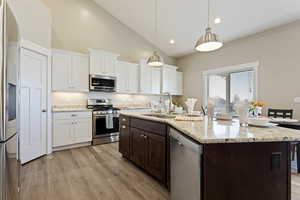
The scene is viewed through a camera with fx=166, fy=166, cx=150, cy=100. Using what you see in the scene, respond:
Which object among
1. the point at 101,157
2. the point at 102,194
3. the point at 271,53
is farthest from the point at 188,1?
the point at 102,194

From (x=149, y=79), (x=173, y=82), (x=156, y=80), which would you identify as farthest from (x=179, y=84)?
(x=149, y=79)

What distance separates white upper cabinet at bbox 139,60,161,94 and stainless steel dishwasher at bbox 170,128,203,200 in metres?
4.04

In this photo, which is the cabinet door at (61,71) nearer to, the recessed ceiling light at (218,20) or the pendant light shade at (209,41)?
the pendant light shade at (209,41)

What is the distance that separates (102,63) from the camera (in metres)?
4.73

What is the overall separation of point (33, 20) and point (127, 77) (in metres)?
2.77

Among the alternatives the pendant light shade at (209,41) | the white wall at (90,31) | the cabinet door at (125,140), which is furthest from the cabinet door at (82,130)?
the pendant light shade at (209,41)

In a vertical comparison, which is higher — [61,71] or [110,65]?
[110,65]

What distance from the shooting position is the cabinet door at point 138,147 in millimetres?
2582

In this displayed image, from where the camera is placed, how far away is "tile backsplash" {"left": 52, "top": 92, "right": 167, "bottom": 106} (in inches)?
176

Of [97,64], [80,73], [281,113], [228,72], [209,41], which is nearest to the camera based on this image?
[209,41]

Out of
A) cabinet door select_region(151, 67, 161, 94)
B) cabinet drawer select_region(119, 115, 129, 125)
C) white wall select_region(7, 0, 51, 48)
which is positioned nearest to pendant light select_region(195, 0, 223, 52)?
cabinet drawer select_region(119, 115, 129, 125)

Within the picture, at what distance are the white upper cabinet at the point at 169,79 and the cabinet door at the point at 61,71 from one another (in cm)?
327

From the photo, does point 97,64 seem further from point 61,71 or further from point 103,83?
point 61,71

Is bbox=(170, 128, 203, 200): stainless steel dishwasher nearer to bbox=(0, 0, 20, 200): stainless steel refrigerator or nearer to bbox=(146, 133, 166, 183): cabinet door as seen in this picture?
bbox=(146, 133, 166, 183): cabinet door
